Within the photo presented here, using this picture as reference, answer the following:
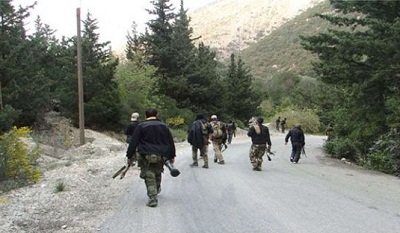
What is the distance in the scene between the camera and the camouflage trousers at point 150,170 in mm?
9445

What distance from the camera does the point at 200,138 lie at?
55.7 ft

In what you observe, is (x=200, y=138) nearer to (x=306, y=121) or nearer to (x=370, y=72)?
(x=370, y=72)

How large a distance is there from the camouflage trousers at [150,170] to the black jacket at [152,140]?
→ 141mm

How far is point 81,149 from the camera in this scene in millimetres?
25094

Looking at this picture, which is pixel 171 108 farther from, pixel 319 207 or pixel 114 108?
pixel 319 207

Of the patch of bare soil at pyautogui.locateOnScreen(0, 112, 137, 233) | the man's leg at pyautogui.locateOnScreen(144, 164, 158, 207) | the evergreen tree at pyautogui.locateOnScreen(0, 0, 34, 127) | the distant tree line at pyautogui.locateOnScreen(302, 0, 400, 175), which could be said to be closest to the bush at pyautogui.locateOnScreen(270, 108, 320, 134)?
the distant tree line at pyautogui.locateOnScreen(302, 0, 400, 175)

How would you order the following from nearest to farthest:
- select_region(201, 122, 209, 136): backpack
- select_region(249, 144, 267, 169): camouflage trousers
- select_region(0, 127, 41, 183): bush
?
select_region(0, 127, 41, 183): bush → select_region(249, 144, 267, 169): camouflage trousers → select_region(201, 122, 209, 136): backpack

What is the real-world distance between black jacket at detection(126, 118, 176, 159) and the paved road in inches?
43.8

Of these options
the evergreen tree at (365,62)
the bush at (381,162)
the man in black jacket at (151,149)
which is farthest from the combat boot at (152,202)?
the evergreen tree at (365,62)

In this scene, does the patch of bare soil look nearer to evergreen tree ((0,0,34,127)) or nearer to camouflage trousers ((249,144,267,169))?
camouflage trousers ((249,144,267,169))

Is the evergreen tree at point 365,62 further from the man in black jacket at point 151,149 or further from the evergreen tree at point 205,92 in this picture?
the evergreen tree at point 205,92

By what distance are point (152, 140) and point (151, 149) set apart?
198 mm

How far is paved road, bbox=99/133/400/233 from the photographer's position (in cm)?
775

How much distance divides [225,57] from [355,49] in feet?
482
